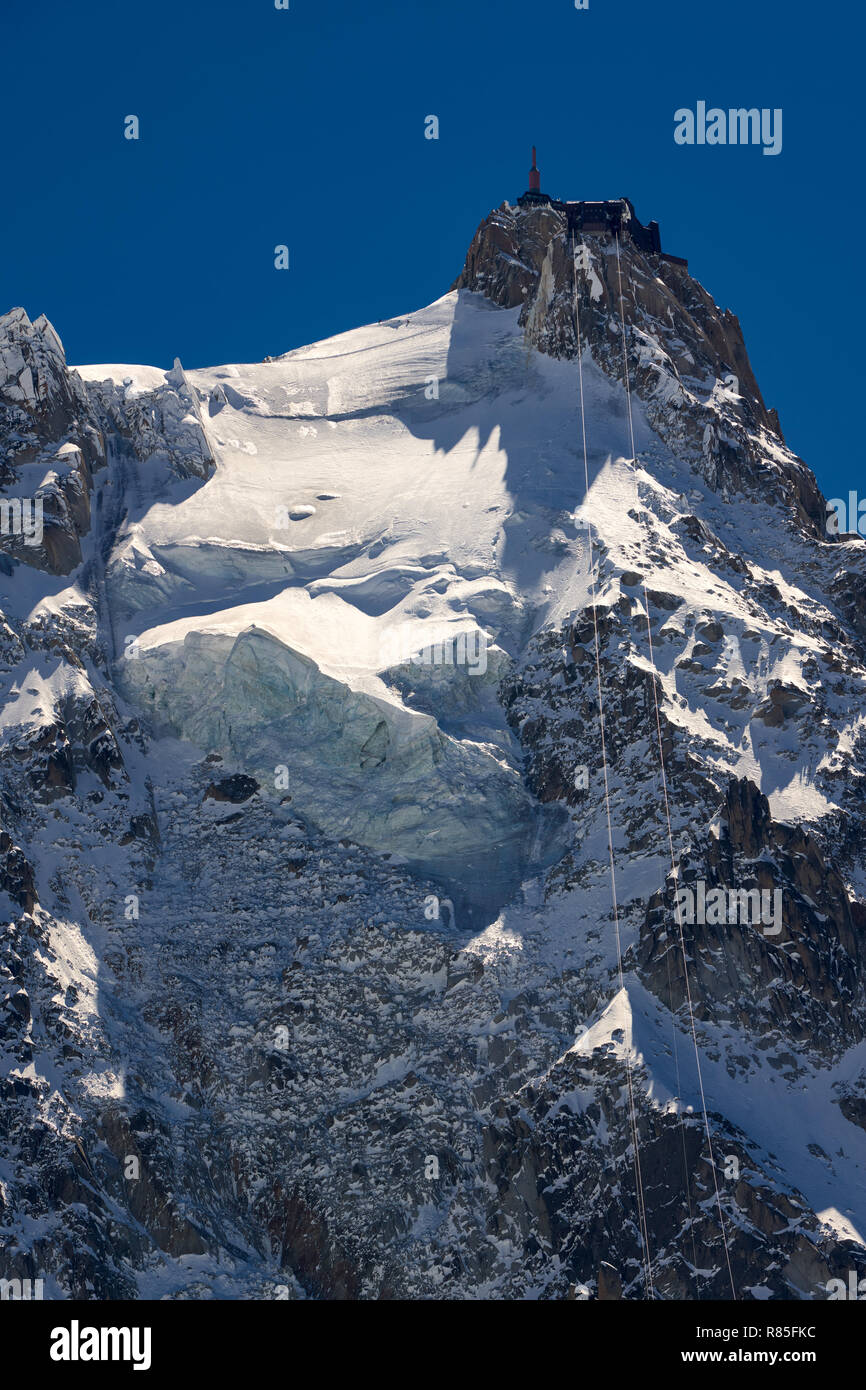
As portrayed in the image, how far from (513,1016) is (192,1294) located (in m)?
24.1

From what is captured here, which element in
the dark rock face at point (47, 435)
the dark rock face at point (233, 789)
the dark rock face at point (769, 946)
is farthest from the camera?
the dark rock face at point (47, 435)

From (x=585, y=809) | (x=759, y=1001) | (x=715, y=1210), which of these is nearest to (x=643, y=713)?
(x=585, y=809)

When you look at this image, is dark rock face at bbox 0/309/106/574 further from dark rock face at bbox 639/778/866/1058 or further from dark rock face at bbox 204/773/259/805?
dark rock face at bbox 639/778/866/1058

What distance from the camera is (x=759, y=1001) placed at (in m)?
126
